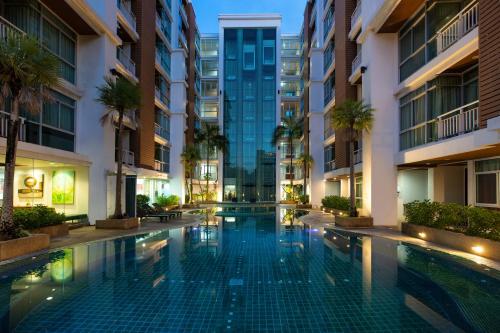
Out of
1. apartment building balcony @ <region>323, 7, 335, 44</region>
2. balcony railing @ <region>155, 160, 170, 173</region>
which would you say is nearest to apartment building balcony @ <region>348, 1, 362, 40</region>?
apartment building balcony @ <region>323, 7, 335, 44</region>

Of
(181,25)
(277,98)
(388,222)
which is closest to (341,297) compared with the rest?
(388,222)

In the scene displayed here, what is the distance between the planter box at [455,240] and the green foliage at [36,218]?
47.6 feet

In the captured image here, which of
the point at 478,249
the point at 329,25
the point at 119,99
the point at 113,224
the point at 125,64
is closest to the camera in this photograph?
the point at 478,249

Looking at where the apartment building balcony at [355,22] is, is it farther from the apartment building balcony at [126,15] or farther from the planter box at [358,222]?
the apartment building balcony at [126,15]

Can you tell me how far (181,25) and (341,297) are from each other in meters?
39.2

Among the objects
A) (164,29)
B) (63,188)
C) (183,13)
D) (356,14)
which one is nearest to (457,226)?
(356,14)

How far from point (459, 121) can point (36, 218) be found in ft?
53.3

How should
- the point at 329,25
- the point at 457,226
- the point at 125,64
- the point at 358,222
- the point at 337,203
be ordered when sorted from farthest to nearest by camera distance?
the point at 329,25, the point at 337,203, the point at 125,64, the point at 358,222, the point at 457,226

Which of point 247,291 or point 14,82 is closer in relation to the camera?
point 247,291

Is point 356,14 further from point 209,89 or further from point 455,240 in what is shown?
point 209,89

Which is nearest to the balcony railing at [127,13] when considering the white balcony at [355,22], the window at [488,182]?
the white balcony at [355,22]

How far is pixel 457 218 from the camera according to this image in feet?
39.6

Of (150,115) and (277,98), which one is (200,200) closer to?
(277,98)

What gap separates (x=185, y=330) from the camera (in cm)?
546
